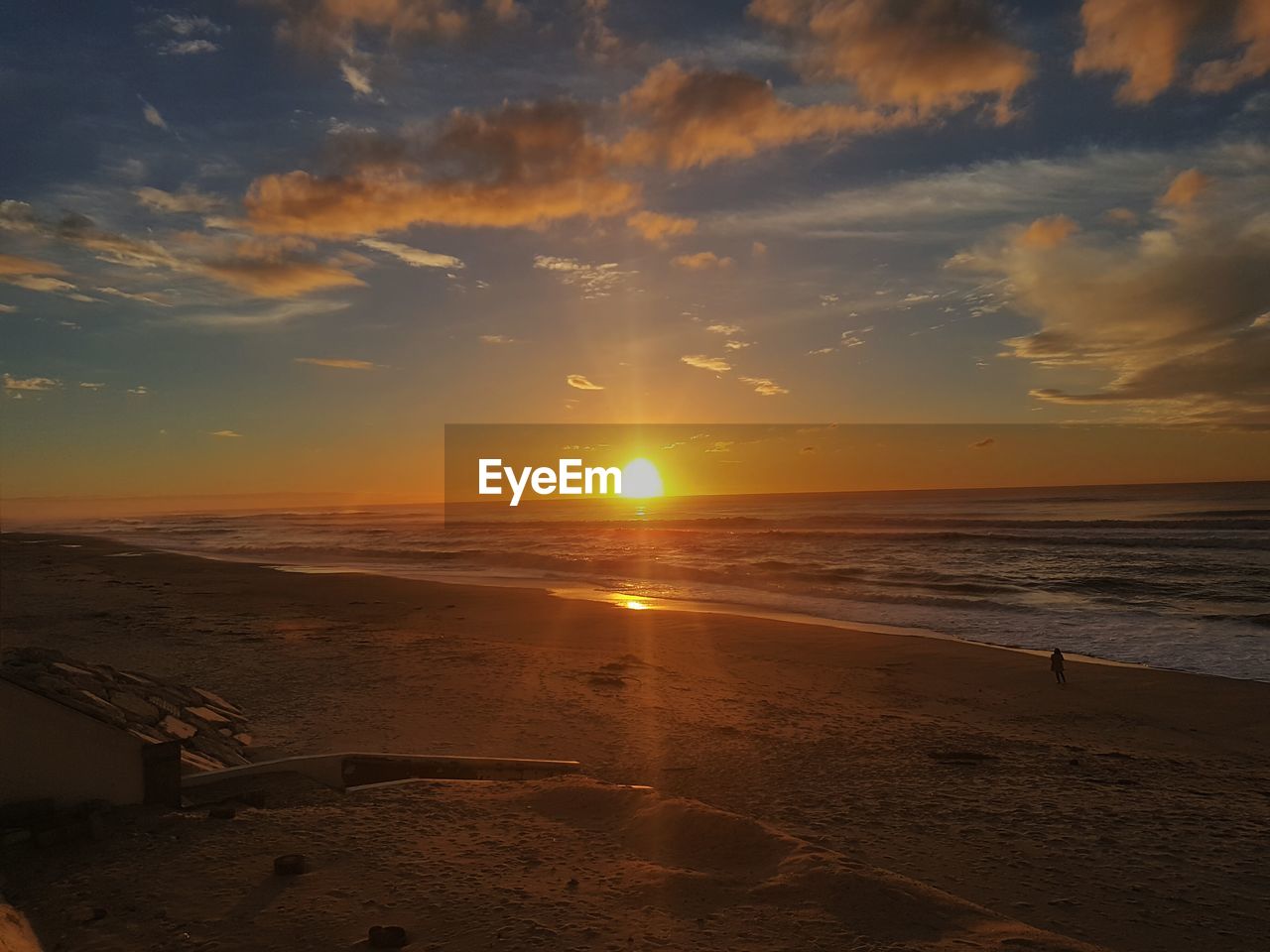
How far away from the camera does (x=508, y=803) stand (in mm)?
6605

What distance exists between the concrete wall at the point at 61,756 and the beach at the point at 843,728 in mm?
2073

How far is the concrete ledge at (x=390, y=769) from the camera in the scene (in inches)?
287

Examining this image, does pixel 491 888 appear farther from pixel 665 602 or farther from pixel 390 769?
pixel 665 602

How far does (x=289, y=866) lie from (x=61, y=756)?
2050mm

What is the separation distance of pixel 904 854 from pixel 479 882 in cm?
336

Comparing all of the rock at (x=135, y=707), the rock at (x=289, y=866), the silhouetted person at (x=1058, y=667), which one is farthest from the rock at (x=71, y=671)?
the silhouetted person at (x=1058, y=667)

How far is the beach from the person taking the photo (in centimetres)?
595

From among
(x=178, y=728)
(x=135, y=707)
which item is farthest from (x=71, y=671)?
(x=178, y=728)

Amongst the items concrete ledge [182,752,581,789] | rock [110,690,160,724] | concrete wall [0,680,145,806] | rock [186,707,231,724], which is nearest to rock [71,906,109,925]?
concrete wall [0,680,145,806]

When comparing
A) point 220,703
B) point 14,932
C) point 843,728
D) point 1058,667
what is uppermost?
point 14,932

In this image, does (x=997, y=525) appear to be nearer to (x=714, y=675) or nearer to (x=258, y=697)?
(x=714, y=675)

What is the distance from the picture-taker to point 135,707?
7.86 m

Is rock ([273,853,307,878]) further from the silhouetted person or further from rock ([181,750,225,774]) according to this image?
the silhouetted person

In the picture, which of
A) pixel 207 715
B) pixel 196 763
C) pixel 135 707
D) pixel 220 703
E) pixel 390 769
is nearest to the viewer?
pixel 196 763
